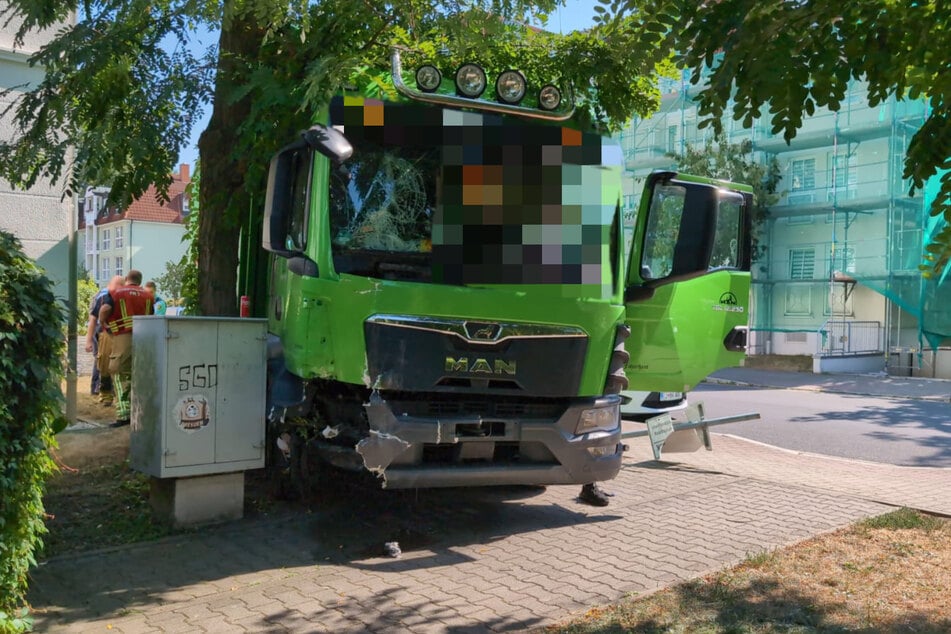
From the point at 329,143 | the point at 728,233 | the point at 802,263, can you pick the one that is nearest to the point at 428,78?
the point at 329,143

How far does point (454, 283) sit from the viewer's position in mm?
5562

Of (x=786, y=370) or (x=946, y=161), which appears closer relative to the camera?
(x=946, y=161)

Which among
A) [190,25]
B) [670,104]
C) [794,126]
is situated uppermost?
[670,104]

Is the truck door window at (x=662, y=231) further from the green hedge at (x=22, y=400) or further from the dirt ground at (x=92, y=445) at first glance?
the dirt ground at (x=92, y=445)

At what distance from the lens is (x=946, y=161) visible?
3.88 m

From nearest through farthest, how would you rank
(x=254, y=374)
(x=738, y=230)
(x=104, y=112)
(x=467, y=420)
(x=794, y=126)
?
1. (x=794, y=126)
2. (x=467, y=420)
3. (x=254, y=374)
4. (x=738, y=230)
5. (x=104, y=112)

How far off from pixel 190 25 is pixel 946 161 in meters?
6.30

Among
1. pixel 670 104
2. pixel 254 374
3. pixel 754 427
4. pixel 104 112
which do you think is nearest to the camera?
pixel 254 374

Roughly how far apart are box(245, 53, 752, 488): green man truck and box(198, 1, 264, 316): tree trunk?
183cm

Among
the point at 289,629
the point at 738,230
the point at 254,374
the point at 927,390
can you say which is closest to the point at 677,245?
the point at 738,230

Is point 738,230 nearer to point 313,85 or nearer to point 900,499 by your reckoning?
point 900,499

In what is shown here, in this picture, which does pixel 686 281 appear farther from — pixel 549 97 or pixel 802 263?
pixel 802 263

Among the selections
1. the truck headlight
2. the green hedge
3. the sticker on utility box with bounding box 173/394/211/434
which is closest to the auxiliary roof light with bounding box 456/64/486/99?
the truck headlight

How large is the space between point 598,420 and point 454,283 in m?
1.48
